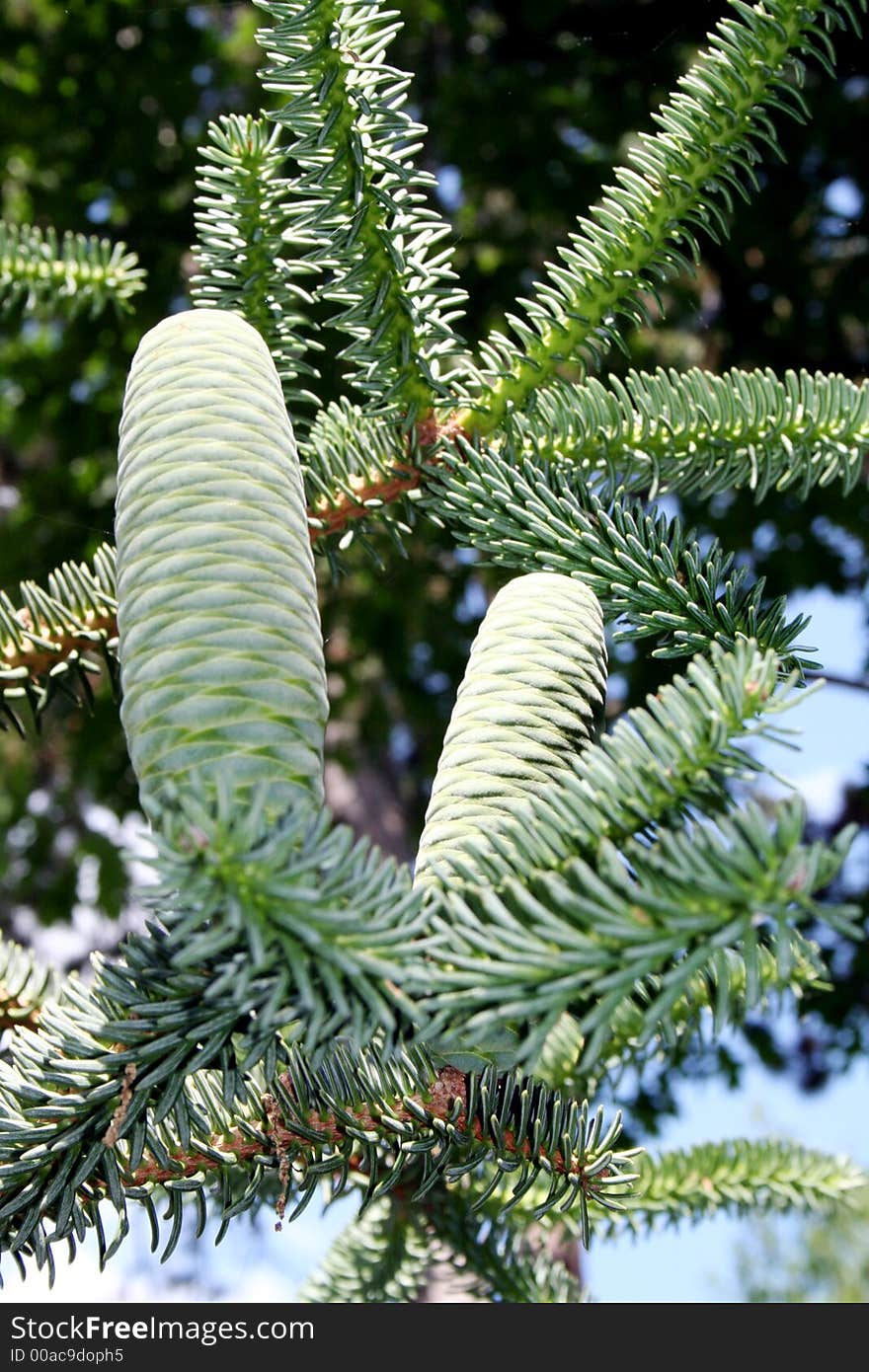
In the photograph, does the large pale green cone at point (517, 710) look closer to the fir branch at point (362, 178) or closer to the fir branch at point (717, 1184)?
the fir branch at point (362, 178)

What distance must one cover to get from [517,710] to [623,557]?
0.39 feet

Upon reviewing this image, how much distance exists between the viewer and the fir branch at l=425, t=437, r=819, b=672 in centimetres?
58

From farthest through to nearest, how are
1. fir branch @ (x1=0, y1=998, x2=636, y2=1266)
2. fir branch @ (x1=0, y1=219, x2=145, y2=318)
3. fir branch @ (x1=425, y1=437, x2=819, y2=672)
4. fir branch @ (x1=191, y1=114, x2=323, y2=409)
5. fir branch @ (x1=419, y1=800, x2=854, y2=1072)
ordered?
fir branch @ (x1=0, y1=219, x2=145, y2=318) → fir branch @ (x1=191, y1=114, x2=323, y2=409) → fir branch @ (x1=425, y1=437, x2=819, y2=672) → fir branch @ (x1=0, y1=998, x2=636, y2=1266) → fir branch @ (x1=419, y1=800, x2=854, y2=1072)

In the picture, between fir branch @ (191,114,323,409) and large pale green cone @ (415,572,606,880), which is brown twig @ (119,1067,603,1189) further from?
fir branch @ (191,114,323,409)

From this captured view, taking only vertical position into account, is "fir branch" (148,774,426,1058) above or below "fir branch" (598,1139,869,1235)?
below

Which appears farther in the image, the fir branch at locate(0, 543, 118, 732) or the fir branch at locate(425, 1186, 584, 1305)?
the fir branch at locate(425, 1186, 584, 1305)

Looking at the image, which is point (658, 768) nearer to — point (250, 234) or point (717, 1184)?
point (250, 234)

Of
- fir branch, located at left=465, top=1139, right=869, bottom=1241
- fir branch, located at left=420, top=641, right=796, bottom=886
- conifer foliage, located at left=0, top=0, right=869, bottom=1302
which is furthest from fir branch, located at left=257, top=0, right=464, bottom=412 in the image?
fir branch, located at left=465, top=1139, right=869, bottom=1241

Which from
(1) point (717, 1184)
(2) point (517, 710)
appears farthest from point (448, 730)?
(1) point (717, 1184)

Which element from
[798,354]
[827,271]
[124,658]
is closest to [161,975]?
[124,658]

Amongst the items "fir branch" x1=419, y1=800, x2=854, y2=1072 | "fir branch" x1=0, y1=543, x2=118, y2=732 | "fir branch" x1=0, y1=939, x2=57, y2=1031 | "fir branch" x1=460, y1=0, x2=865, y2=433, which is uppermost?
"fir branch" x1=460, y1=0, x2=865, y2=433

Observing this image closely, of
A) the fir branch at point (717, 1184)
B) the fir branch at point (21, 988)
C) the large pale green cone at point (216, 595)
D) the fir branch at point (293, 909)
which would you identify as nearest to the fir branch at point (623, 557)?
the large pale green cone at point (216, 595)

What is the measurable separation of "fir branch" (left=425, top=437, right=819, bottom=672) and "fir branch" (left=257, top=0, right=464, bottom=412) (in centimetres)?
7
